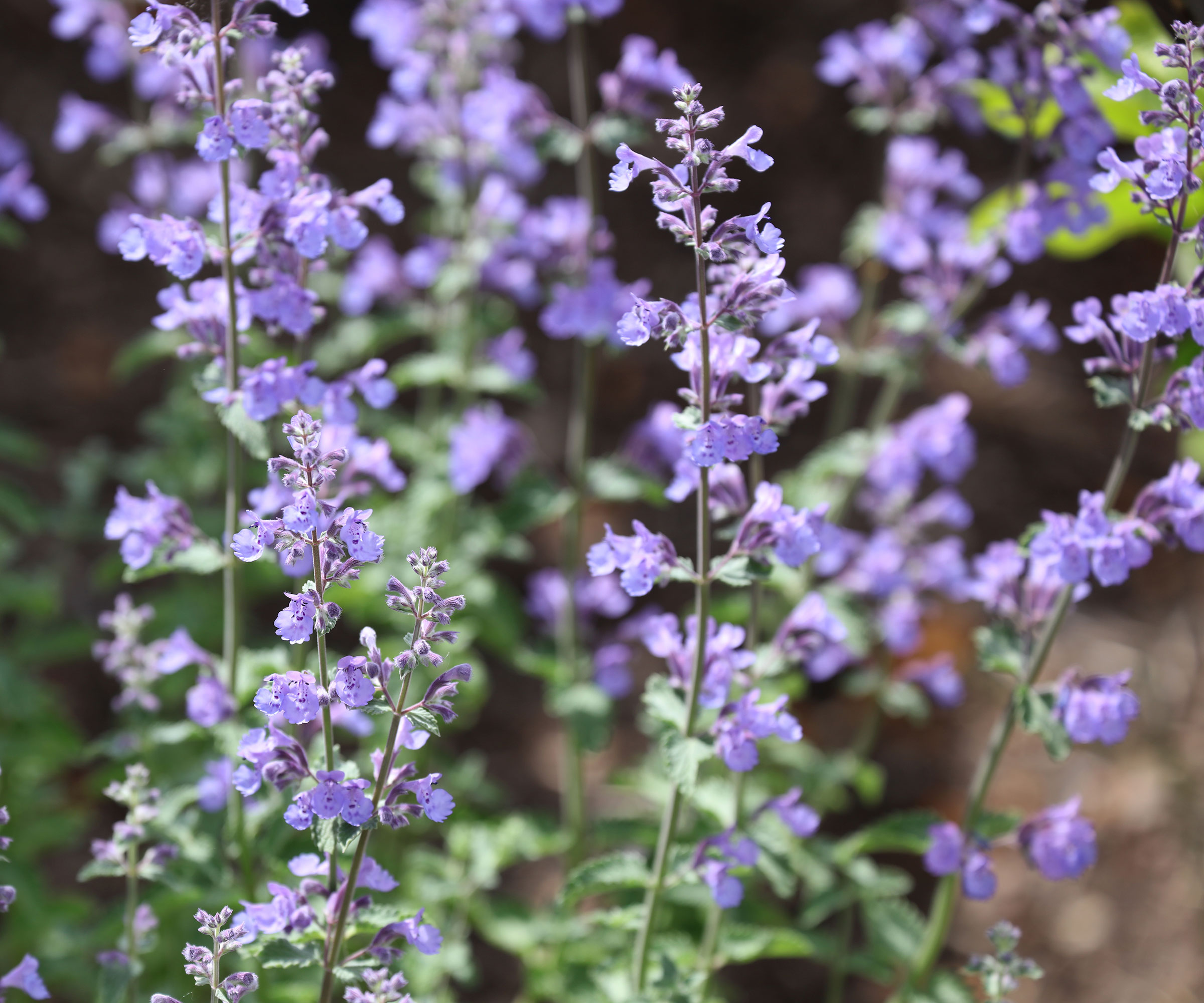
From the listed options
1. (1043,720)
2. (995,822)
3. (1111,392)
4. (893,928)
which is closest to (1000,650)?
(1043,720)

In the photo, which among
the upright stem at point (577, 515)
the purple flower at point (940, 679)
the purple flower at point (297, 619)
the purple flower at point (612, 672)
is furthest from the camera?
the purple flower at point (940, 679)

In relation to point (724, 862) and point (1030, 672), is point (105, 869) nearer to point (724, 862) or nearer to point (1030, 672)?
point (724, 862)

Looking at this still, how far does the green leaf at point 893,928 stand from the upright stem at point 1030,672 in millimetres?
109

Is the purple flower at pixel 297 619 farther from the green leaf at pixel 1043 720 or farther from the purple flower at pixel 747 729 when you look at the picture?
the green leaf at pixel 1043 720

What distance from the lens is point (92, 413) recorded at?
23.9ft

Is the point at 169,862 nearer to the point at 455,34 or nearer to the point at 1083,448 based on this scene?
the point at 455,34

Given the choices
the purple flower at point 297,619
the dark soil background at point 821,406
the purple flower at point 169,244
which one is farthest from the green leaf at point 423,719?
the dark soil background at point 821,406

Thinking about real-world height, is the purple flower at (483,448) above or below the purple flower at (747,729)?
below

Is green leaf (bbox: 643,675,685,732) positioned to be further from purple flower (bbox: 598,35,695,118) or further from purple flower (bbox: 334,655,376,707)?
purple flower (bbox: 598,35,695,118)

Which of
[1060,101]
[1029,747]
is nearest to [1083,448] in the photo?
[1029,747]

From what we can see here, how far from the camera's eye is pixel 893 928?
414 centimetres

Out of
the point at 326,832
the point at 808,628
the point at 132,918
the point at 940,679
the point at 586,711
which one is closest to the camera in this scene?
the point at 326,832

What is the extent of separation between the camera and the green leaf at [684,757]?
293 centimetres

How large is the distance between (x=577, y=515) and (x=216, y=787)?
5.57 feet
